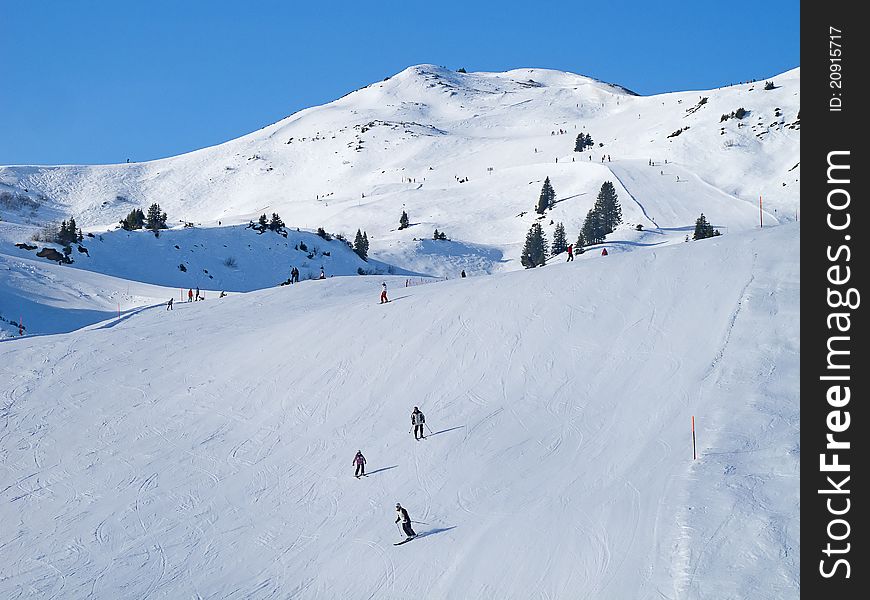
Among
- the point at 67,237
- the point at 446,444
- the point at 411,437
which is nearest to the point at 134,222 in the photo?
the point at 67,237

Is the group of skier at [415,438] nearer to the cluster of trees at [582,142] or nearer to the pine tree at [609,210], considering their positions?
the pine tree at [609,210]

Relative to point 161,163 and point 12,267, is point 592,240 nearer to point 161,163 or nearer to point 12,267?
point 12,267

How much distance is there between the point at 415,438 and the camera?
22.5 metres

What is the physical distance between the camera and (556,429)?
21531 mm

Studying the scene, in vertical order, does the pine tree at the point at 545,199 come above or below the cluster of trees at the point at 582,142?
below

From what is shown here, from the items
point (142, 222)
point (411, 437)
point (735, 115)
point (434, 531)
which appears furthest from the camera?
point (735, 115)

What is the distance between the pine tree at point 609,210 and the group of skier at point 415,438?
146 ft

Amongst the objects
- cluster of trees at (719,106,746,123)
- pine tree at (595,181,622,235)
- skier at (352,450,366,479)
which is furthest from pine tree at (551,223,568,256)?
skier at (352,450,366,479)

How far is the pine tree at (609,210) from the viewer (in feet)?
213

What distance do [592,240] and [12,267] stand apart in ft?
123

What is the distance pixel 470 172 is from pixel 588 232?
42.9 meters

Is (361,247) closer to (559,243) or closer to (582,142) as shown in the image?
(559,243)

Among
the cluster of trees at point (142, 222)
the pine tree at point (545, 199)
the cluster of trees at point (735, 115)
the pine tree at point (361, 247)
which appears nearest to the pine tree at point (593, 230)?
the pine tree at point (545, 199)

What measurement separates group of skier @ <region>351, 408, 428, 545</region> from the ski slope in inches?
11.4
